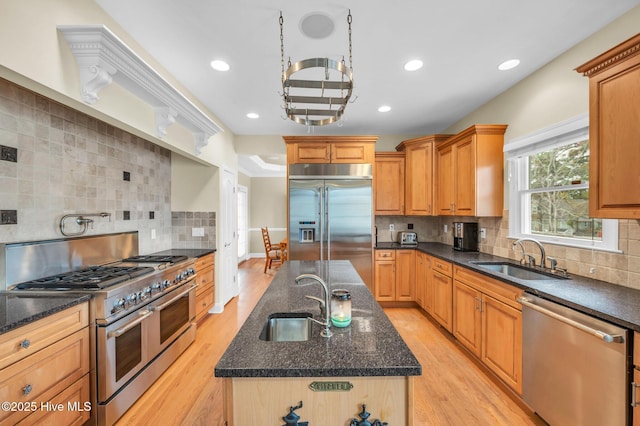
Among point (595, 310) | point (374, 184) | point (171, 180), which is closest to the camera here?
point (595, 310)

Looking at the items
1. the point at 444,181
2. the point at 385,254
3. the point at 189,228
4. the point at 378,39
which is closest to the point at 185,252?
the point at 189,228

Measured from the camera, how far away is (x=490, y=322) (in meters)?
2.11

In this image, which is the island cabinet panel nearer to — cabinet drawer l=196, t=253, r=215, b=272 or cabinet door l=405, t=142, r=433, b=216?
cabinet drawer l=196, t=253, r=215, b=272

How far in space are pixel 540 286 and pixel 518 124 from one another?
1.70 meters

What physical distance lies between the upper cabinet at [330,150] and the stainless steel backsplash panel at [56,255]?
7.38 ft

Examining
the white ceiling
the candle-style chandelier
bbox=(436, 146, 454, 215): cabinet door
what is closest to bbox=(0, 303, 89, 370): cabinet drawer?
the candle-style chandelier

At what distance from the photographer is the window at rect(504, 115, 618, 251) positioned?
1958 millimetres

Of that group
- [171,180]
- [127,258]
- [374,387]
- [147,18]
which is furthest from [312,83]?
[171,180]

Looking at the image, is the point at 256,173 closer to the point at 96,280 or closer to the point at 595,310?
the point at 96,280

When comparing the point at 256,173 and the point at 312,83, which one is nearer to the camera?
the point at 312,83

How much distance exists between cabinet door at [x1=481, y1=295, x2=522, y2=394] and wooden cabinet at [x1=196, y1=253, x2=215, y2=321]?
300 centimetres

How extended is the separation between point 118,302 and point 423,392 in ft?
7.64

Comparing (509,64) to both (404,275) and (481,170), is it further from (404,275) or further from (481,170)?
(404,275)

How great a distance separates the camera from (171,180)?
3.52m
